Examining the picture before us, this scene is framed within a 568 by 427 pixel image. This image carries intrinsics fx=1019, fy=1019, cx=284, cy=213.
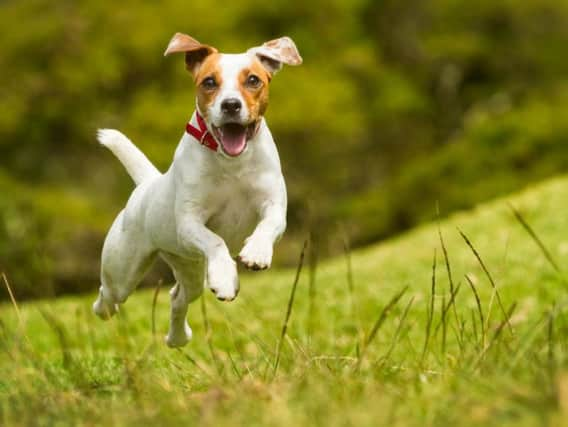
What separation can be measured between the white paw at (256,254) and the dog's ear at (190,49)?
0.93m

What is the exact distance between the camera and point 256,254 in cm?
419

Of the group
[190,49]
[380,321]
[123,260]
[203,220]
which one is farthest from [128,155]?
[380,321]

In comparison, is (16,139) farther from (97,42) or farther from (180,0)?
Answer: (180,0)

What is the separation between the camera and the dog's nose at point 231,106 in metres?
4.28

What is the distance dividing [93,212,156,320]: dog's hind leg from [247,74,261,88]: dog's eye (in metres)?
1.23

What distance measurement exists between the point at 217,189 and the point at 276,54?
0.68 m

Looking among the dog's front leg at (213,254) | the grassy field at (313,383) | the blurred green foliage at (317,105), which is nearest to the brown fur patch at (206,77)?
the dog's front leg at (213,254)

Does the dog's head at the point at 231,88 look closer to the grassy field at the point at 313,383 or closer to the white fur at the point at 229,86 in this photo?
the white fur at the point at 229,86

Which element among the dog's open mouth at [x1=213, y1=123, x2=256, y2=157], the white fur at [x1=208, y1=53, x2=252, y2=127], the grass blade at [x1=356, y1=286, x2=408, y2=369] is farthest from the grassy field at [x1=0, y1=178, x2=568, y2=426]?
the white fur at [x1=208, y1=53, x2=252, y2=127]

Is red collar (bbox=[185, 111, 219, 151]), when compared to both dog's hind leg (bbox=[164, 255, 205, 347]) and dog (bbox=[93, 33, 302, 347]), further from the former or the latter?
dog's hind leg (bbox=[164, 255, 205, 347])

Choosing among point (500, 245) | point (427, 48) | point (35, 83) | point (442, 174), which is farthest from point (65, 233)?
point (427, 48)

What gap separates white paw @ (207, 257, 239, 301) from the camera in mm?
4152

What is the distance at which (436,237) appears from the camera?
16469 millimetres

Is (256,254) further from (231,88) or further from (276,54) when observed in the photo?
(276,54)
